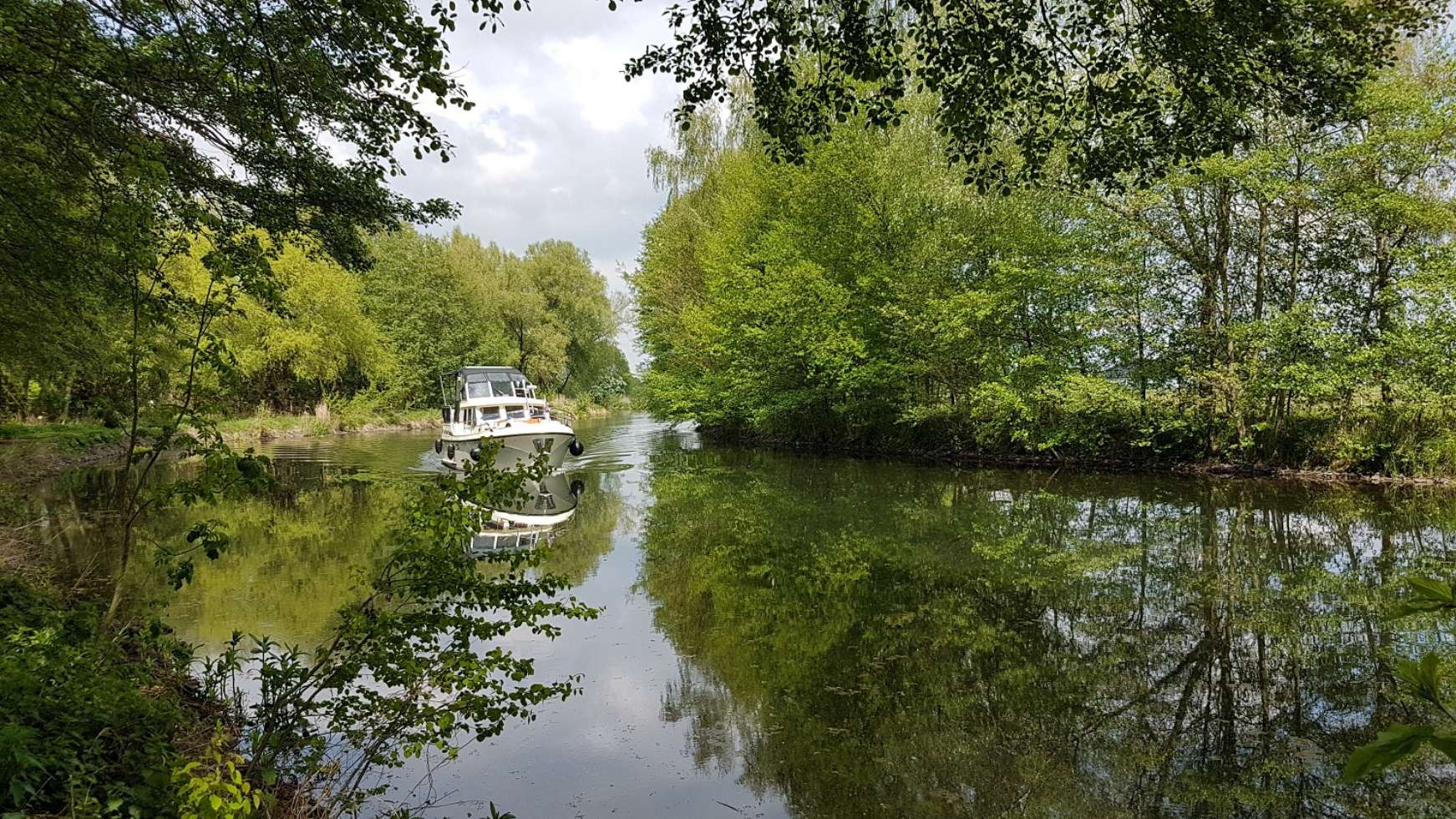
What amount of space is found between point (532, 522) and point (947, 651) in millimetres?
9206

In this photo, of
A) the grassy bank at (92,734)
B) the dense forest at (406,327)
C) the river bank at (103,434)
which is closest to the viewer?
the grassy bank at (92,734)

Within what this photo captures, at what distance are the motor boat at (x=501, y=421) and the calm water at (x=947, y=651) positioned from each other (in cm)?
566

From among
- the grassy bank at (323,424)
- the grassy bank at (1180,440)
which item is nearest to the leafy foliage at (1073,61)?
the grassy bank at (1180,440)

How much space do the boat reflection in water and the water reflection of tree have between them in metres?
2.16

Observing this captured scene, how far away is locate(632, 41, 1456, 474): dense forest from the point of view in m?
14.5

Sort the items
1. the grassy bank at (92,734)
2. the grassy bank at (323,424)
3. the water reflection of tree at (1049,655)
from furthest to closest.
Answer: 1. the grassy bank at (323,424)
2. the water reflection of tree at (1049,655)
3. the grassy bank at (92,734)

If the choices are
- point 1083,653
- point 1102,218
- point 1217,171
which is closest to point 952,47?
point 1083,653

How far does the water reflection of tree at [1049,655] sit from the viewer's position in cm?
454

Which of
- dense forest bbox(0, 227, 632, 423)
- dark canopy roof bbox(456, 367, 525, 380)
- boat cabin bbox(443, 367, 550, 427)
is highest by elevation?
dense forest bbox(0, 227, 632, 423)

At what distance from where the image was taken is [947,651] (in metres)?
6.71

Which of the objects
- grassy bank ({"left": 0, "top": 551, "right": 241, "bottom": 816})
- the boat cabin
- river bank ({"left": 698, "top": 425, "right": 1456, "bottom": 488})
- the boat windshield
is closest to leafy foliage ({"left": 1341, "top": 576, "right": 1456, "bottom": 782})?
grassy bank ({"left": 0, "top": 551, "right": 241, "bottom": 816})

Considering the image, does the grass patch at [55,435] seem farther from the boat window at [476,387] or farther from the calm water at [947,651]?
the calm water at [947,651]

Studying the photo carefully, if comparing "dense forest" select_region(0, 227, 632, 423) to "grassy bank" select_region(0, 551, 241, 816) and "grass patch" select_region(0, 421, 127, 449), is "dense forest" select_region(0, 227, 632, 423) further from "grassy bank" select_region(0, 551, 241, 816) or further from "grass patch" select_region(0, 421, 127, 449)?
"grassy bank" select_region(0, 551, 241, 816)

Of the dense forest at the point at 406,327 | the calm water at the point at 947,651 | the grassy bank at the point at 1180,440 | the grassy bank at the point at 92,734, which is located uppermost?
the dense forest at the point at 406,327
